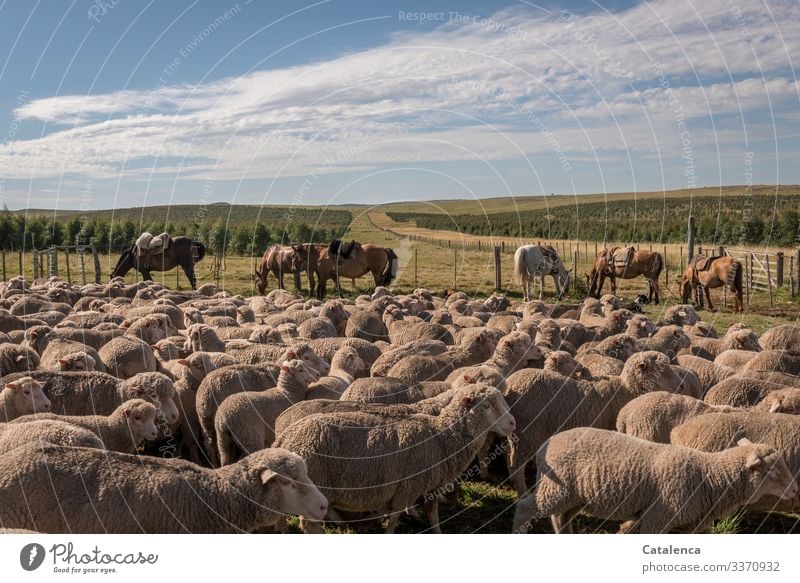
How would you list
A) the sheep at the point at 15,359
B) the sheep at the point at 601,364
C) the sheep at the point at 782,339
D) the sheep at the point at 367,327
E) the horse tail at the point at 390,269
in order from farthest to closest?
1. the horse tail at the point at 390,269
2. the sheep at the point at 367,327
3. the sheep at the point at 782,339
4. the sheep at the point at 601,364
5. the sheep at the point at 15,359

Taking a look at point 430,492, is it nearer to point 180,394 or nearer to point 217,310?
point 180,394

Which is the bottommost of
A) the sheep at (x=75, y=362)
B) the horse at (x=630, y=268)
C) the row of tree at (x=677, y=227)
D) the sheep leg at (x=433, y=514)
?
the sheep leg at (x=433, y=514)

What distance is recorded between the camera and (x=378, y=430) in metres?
8.02

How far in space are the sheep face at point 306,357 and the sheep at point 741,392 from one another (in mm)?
5747

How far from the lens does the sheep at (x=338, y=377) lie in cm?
1045

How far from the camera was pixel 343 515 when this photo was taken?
8.65 metres

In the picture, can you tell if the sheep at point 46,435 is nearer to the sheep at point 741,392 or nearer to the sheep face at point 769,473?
the sheep face at point 769,473

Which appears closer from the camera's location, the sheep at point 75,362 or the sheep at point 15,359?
the sheep at point 75,362

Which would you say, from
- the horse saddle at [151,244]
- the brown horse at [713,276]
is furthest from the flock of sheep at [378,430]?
the horse saddle at [151,244]

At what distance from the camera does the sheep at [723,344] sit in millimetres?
13922

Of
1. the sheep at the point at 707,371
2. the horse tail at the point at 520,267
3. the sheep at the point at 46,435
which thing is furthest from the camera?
the horse tail at the point at 520,267

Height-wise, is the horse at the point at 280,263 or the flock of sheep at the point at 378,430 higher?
the horse at the point at 280,263

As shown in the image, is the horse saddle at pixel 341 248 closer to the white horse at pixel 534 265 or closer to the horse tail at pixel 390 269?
the horse tail at pixel 390 269
